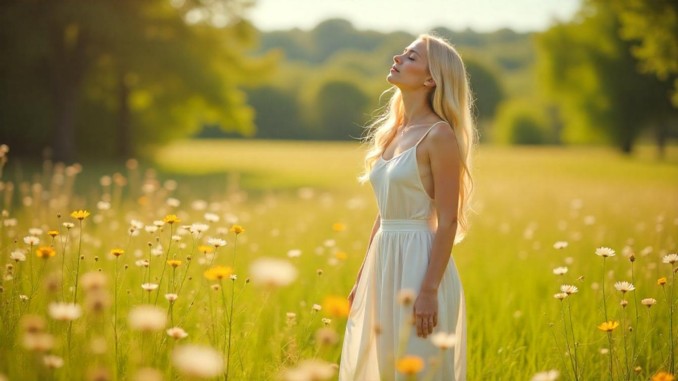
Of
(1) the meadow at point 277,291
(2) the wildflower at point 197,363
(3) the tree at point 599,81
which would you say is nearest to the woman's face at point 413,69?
(1) the meadow at point 277,291

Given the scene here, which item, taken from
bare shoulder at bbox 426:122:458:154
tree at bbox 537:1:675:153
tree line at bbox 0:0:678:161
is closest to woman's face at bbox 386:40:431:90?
bare shoulder at bbox 426:122:458:154

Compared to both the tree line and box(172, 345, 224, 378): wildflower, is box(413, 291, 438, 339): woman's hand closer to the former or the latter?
box(172, 345, 224, 378): wildflower

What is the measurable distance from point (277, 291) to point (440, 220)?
7.30 ft

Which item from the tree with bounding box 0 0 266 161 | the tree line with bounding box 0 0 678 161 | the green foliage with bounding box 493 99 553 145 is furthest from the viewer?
the green foliage with bounding box 493 99 553 145

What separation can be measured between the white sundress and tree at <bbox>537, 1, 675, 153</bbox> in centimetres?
4120

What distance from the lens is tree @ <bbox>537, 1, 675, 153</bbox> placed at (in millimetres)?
40656

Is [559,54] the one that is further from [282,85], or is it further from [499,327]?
[282,85]

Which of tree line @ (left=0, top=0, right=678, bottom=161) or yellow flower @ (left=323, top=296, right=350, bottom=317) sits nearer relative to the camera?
yellow flower @ (left=323, top=296, right=350, bottom=317)

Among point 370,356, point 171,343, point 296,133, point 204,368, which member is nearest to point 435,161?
point 370,356

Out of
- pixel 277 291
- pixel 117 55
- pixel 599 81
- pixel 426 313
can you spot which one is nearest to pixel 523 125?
pixel 599 81

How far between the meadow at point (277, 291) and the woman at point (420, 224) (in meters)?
0.31

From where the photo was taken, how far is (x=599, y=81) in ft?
136

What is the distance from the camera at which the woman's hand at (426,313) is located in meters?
2.73

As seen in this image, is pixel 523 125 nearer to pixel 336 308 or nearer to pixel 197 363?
pixel 336 308
